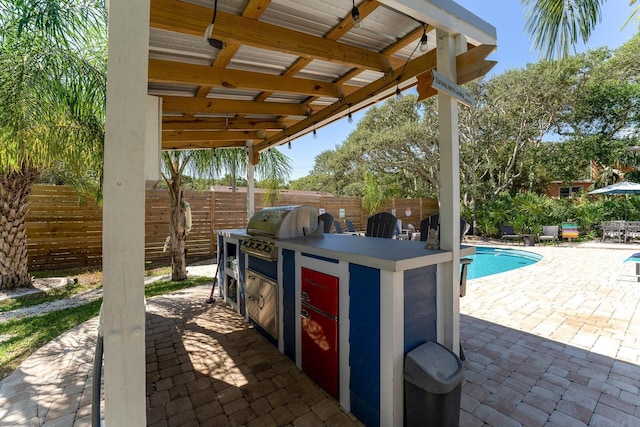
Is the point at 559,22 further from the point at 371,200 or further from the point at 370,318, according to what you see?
the point at 371,200

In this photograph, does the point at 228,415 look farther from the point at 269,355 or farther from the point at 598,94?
the point at 598,94

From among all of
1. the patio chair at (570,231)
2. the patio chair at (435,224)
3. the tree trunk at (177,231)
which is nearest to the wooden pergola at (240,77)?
the patio chair at (435,224)

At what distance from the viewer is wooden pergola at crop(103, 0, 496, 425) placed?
112cm

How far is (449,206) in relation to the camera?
2229mm

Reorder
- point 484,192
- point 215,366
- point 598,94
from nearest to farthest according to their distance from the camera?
point 215,366 → point 598,94 → point 484,192

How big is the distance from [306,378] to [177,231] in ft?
14.8

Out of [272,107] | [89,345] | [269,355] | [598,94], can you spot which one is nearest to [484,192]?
[598,94]

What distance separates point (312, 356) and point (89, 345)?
8.15 feet

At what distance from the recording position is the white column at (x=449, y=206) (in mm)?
2188

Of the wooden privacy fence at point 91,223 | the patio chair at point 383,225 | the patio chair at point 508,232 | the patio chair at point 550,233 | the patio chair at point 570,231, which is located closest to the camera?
the patio chair at point 383,225

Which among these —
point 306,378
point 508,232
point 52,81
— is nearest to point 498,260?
point 508,232

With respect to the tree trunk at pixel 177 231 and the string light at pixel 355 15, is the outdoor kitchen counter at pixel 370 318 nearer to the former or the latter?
the string light at pixel 355 15

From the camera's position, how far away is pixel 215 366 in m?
2.73

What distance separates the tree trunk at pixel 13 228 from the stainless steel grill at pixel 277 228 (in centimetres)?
492
